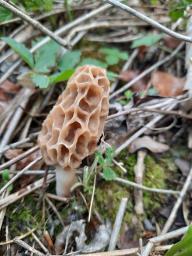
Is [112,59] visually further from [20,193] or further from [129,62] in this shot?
[20,193]

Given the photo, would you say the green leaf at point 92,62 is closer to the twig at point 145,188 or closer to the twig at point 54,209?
the twig at point 145,188

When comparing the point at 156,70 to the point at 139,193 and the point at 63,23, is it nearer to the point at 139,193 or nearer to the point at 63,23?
the point at 63,23

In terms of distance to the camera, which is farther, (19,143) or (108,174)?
(19,143)

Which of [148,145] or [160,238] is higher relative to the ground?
[148,145]


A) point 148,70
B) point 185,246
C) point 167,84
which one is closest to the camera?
point 185,246

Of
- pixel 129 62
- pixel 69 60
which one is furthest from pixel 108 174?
pixel 129 62

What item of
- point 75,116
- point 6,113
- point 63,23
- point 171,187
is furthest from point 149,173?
point 63,23

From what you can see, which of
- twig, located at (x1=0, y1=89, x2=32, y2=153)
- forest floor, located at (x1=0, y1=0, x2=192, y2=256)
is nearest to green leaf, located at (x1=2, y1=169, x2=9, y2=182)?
forest floor, located at (x1=0, y1=0, x2=192, y2=256)

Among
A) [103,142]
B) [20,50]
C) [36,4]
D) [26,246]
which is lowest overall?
[26,246]
